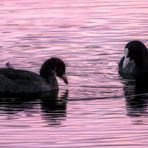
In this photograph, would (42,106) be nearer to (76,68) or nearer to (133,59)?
(76,68)

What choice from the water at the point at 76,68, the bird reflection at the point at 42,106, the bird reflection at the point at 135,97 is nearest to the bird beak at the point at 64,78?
the water at the point at 76,68

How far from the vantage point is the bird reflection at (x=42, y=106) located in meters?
19.4

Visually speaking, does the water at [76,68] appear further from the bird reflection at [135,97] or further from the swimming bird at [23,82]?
the swimming bird at [23,82]

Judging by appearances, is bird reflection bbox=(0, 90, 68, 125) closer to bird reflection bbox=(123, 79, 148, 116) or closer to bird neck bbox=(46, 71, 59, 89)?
bird neck bbox=(46, 71, 59, 89)

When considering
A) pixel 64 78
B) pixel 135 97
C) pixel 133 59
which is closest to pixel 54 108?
pixel 135 97

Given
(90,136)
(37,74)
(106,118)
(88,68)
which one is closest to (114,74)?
(88,68)

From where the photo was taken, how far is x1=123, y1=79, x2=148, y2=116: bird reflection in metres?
19.8

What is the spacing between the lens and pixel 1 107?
20344 millimetres

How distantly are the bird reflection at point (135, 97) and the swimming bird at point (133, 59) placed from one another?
84 cm

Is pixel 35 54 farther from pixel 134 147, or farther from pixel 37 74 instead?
pixel 134 147

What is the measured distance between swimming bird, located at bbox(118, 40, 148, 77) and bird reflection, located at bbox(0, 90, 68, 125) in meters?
3.11

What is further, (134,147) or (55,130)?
(55,130)

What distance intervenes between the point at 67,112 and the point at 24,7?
14.6 meters

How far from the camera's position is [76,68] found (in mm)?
24266
